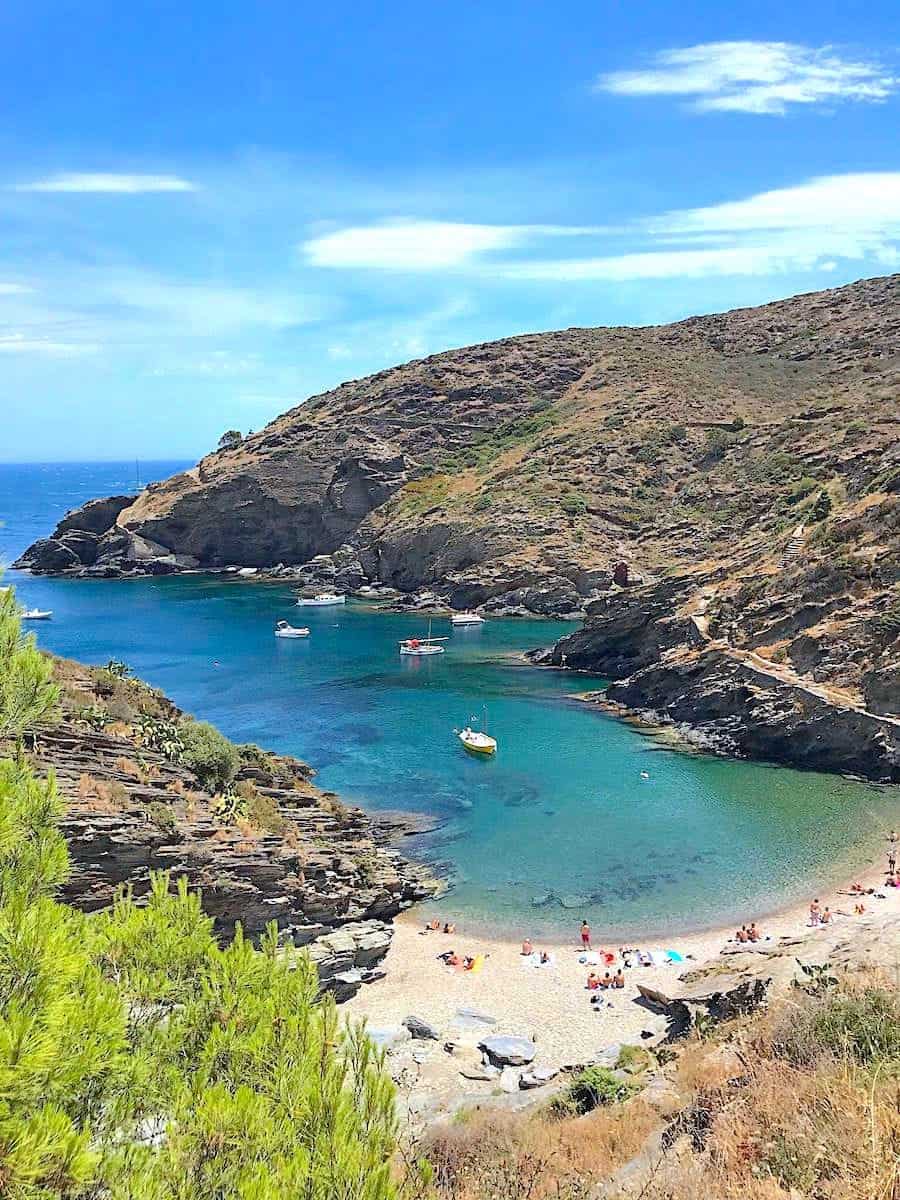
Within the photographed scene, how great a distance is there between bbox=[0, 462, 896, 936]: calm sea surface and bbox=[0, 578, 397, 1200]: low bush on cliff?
60.2ft

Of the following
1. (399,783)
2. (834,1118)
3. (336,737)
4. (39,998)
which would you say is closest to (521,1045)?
(834,1118)

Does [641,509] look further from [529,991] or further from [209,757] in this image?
[529,991]

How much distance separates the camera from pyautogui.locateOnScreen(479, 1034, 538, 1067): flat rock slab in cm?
1738

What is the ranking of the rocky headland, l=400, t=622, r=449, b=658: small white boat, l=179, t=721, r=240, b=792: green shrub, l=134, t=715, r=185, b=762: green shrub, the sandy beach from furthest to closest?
l=400, t=622, r=449, b=658: small white boat
the rocky headland
l=179, t=721, r=240, b=792: green shrub
l=134, t=715, r=185, b=762: green shrub
the sandy beach

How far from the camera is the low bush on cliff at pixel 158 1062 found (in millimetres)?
5488

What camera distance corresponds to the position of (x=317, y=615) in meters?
75.7

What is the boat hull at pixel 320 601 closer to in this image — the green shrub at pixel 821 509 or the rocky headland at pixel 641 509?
the rocky headland at pixel 641 509

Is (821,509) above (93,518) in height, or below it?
below

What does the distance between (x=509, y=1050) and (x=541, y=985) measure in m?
4.11

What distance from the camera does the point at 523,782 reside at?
120 ft

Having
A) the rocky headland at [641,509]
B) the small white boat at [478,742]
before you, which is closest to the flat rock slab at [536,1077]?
the small white boat at [478,742]

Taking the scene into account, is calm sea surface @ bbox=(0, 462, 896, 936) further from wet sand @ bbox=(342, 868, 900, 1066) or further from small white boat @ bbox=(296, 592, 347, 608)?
small white boat @ bbox=(296, 592, 347, 608)

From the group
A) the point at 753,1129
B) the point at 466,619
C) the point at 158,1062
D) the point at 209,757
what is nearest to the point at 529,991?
the point at 209,757

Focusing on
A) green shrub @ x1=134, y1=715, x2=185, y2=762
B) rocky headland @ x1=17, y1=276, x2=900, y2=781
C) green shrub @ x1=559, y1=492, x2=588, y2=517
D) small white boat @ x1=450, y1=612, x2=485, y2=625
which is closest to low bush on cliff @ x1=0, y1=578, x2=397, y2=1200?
green shrub @ x1=134, y1=715, x2=185, y2=762
